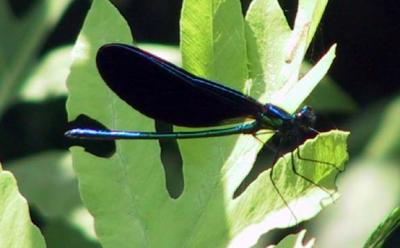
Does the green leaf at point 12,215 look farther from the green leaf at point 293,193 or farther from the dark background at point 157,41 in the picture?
the dark background at point 157,41

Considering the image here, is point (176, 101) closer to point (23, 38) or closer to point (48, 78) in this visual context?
point (48, 78)

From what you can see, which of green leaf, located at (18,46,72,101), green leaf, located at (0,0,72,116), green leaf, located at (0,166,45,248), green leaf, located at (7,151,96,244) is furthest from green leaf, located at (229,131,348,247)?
green leaf, located at (0,0,72,116)

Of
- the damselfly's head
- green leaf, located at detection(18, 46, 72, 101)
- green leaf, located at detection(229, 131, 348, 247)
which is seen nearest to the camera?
green leaf, located at detection(229, 131, 348, 247)

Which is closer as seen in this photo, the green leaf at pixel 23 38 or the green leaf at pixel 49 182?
the green leaf at pixel 49 182

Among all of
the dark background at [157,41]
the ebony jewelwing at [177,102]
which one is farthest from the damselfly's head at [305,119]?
the dark background at [157,41]

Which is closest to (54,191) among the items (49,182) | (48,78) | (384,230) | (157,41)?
(49,182)

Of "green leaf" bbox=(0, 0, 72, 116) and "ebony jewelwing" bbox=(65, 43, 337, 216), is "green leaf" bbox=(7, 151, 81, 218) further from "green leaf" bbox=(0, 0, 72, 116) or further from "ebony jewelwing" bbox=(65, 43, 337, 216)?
"ebony jewelwing" bbox=(65, 43, 337, 216)
